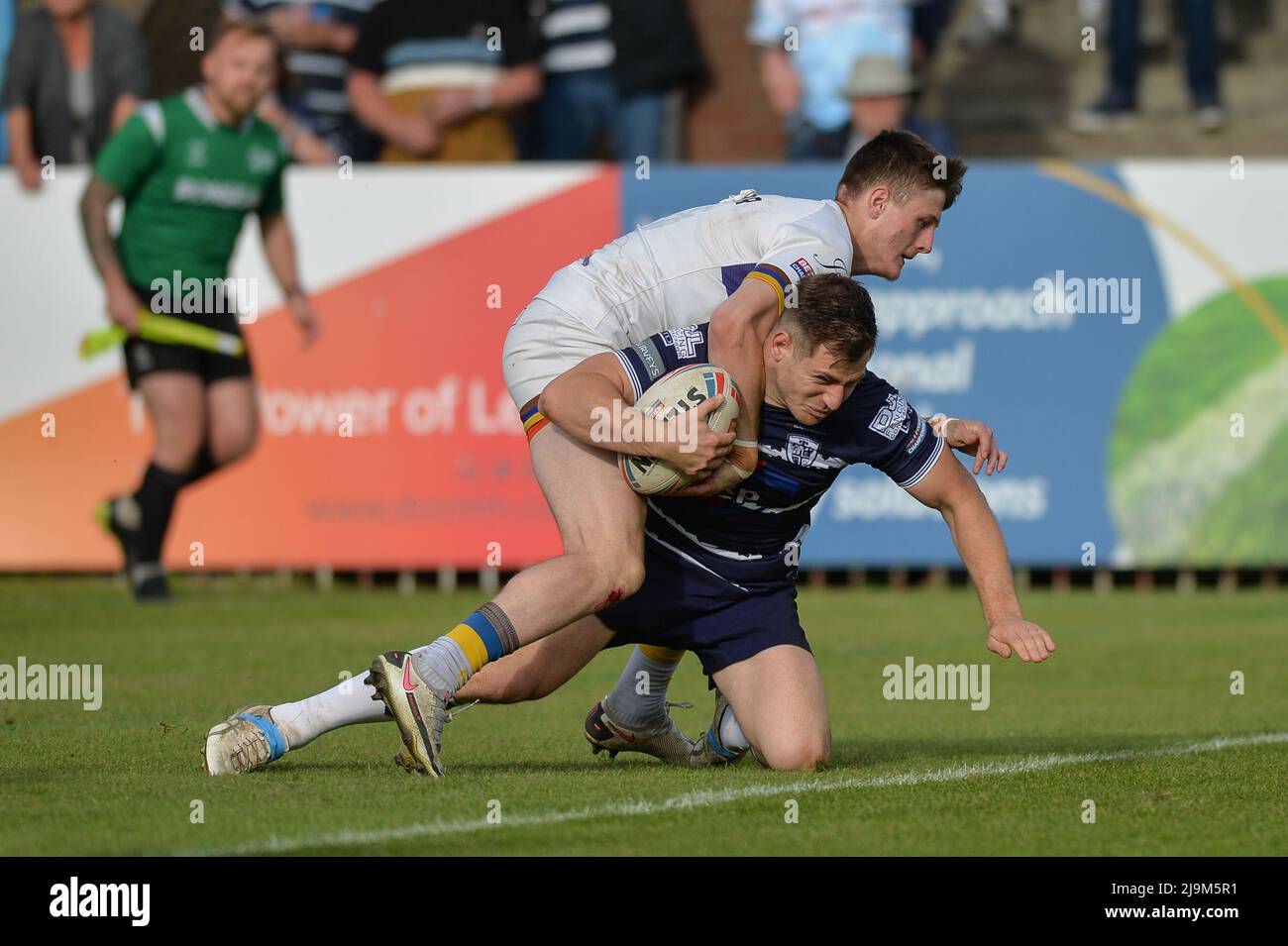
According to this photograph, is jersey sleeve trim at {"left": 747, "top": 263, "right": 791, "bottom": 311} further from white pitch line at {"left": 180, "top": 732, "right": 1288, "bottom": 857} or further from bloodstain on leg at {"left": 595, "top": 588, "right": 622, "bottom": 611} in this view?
white pitch line at {"left": 180, "top": 732, "right": 1288, "bottom": 857}

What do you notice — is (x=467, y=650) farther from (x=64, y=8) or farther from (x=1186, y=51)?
(x=1186, y=51)

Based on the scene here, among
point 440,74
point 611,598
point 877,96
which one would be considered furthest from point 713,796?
point 440,74

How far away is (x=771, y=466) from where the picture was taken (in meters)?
6.32

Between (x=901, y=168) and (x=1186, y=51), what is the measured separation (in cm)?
1035

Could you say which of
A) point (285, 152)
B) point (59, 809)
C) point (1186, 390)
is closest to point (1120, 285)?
point (1186, 390)

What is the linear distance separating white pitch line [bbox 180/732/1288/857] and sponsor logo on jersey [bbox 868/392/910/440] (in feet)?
3.49

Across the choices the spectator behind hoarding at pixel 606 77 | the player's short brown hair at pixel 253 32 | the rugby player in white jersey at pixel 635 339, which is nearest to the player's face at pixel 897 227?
the rugby player in white jersey at pixel 635 339

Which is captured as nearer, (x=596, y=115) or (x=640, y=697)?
(x=640, y=697)

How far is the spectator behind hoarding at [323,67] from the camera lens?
1497 centimetres

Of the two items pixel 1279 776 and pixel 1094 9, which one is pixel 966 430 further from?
pixel 1094 9

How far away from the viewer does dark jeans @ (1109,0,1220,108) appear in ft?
51.4

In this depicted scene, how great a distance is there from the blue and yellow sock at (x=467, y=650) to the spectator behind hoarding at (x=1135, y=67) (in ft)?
37.0

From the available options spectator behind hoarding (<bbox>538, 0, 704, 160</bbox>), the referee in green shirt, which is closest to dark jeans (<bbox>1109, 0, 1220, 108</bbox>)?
spectator behind hoarding (<bbox>538, 0, 704, 160</bbox>)

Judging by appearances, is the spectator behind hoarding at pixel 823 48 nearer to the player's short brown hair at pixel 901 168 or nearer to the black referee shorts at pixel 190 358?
the black referee shorts at pixel 190 358
